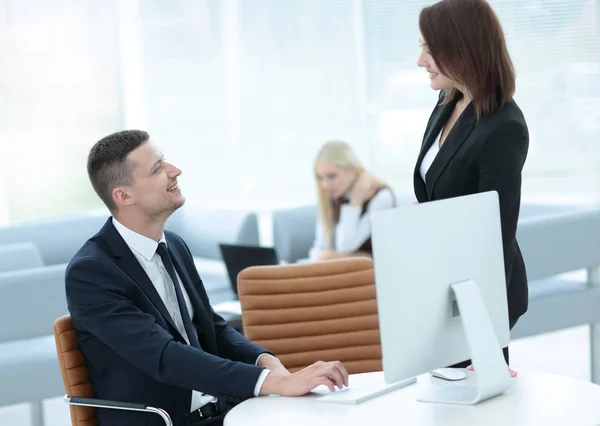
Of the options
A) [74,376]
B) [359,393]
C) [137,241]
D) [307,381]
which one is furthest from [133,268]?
[359,393]

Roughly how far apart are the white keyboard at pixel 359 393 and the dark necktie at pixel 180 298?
480 mm

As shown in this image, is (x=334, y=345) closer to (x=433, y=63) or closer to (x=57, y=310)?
(x=433, y=63)

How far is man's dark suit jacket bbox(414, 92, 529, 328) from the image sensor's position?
2.46m

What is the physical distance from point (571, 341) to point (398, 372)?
467 centimetres

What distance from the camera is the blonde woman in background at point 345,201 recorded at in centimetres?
577

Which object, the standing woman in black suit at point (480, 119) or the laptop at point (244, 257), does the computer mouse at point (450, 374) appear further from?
the laptop at point (244, 257)

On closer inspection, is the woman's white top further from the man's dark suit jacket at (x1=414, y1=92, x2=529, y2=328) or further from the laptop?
the laptop

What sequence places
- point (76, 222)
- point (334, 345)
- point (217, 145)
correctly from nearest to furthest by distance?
1. point (334, 345)
2. point (76, 222)
3. point (217, 145)

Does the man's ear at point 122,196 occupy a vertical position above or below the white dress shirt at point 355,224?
above

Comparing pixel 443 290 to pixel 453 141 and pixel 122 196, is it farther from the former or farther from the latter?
pixel 122 196

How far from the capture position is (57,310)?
14.1ft

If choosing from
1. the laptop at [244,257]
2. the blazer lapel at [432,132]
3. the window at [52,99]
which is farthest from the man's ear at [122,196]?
the window at [52,99]

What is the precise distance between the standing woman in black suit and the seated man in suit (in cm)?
60

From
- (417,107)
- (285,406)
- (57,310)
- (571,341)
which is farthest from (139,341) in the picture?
(417,107)
